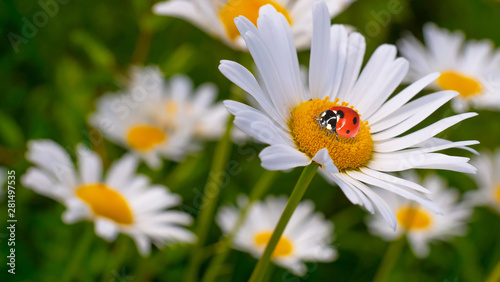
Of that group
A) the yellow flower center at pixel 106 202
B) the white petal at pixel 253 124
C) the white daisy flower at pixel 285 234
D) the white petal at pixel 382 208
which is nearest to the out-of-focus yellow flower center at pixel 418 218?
the white daisy flower at pixel 285 234

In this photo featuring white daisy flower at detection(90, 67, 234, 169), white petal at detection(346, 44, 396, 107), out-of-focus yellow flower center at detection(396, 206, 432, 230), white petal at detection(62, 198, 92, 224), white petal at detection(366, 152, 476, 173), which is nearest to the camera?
white petal at detection(366, 152, 476, 173)

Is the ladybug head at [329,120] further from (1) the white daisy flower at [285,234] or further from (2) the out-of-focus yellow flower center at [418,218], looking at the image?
(2) the out-of-focus yellow flower center at [418,218]

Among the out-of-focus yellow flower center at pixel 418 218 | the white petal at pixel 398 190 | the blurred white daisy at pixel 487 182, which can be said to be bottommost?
the white petal at pixel 398 190

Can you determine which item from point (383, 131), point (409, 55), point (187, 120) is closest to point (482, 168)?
point (409, 55)

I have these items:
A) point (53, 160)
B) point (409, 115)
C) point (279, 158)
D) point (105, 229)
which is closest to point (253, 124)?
point (279, 158)

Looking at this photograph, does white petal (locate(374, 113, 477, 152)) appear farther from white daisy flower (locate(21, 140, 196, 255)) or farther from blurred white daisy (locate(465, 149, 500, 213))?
blurred white daisy (locate(465, 149, 500, 213))

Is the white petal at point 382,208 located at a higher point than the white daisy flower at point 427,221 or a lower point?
lower

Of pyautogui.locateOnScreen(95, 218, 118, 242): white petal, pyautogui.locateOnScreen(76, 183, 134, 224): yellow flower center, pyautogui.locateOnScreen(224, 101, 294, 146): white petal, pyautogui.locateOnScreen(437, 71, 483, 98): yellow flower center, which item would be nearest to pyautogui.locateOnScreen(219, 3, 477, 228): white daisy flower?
pyautogui.locateOnScreen(224, 101, 294, 146): white petal
